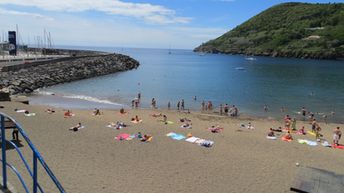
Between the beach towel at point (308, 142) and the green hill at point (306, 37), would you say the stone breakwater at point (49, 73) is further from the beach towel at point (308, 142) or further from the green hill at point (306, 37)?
the green hill at point (306, 37)

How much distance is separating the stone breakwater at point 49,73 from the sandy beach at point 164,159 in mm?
16806

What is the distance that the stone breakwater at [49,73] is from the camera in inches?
1613

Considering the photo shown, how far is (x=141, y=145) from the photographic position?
1752 centimetres

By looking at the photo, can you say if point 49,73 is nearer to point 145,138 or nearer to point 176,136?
point 176,136

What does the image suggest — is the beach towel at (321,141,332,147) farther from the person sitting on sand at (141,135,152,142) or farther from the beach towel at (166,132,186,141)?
the person sitting on sand at (141,135,152,142)

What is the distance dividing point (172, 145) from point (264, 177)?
555 cm

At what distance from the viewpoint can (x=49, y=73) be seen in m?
52.5

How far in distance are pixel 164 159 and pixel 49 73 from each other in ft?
137

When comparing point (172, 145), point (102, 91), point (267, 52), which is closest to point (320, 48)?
point (267, 52)

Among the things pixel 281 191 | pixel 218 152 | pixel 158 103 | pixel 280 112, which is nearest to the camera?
pixel 281 191

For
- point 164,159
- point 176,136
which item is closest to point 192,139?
point 176,136

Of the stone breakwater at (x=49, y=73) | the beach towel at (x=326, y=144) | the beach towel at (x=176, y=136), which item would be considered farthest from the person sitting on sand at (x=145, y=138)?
the stone breakwater at (x=49, y=73)

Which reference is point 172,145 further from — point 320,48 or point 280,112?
point 320,48

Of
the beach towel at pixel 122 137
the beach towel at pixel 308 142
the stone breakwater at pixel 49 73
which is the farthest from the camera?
the stone breakwater at pixel 49 73
